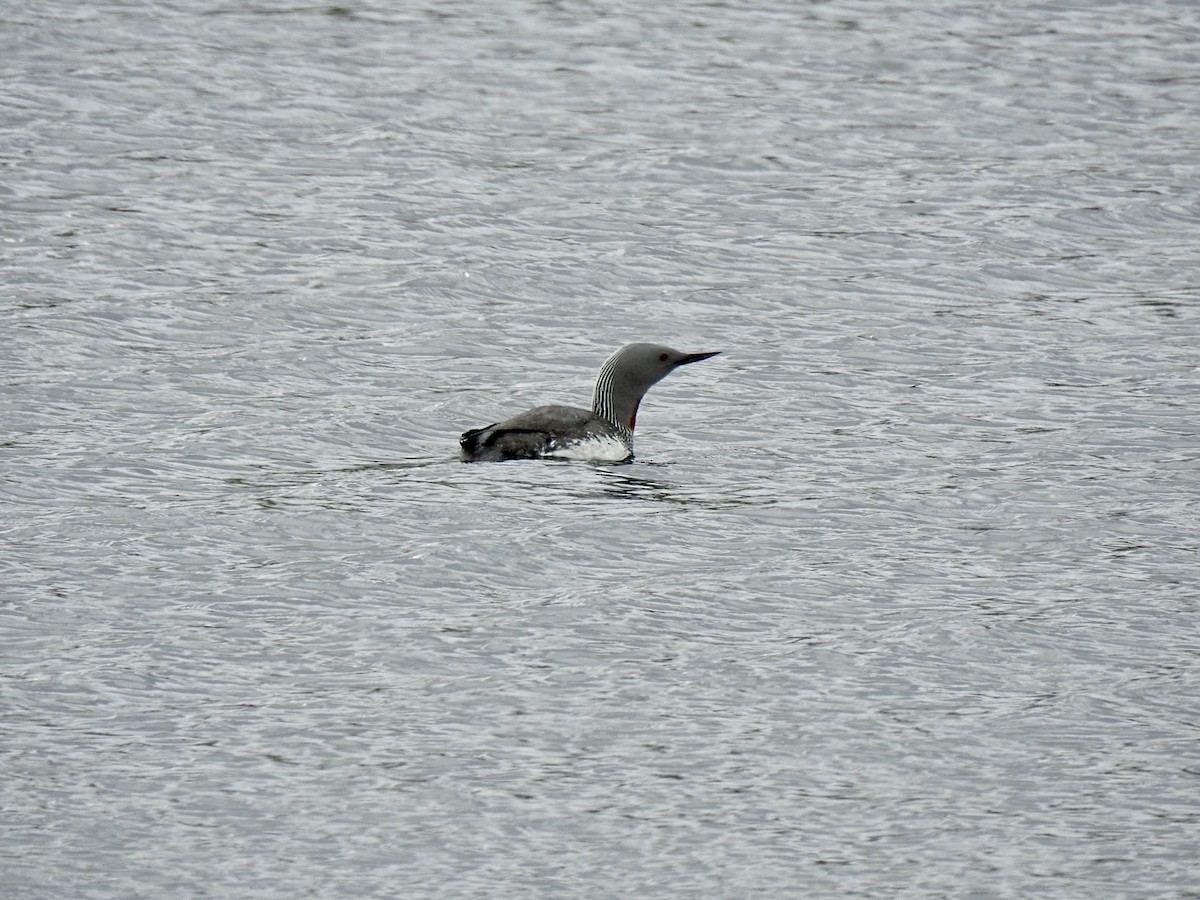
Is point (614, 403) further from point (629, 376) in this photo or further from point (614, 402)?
point (629, 376)

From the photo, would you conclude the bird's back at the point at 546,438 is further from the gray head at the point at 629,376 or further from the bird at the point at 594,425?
the gray head at the point at 629,376

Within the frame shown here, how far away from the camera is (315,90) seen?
21750mm

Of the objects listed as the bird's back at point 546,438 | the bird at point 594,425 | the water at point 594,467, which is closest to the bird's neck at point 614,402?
the bird at point 594,425

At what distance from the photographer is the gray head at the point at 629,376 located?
1316 centimetres

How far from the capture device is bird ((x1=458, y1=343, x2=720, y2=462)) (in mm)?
12562

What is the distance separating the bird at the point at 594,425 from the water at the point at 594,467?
0.28 metres

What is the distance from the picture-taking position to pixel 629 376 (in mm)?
13352

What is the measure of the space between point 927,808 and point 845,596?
92.9 inches

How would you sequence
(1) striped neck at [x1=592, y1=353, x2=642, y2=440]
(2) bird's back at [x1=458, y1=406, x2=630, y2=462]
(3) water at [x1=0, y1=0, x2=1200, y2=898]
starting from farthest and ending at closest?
(1) striped neck at [x1=592, y1=353, x2=642, y2=440], (2) bird's back at [x1=458, y1=406, x2=630, y2=462], (3) water at [x1=0, y1=0, x2=1200, y2=898]

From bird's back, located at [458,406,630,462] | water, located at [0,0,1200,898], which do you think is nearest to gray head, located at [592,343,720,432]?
bird's back, located at [458,406,630,462]

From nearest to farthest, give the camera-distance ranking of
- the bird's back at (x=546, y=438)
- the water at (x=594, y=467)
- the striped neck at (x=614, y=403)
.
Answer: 1. the water at (x=594, y=467)
2. the bird's back at (x=546, y=438)
3. the striped neck at (x=614, y=403)

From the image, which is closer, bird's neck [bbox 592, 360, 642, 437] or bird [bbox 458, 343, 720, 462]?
bird [bbox 458, 343, 720, 462]

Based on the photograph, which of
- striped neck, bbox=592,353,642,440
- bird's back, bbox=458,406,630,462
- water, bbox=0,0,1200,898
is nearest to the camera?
water, bbox=0,0,1200,898

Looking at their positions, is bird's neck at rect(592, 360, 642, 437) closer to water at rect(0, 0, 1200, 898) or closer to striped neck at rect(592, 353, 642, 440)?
striped neck at rect(592, 353, 642, 440)
